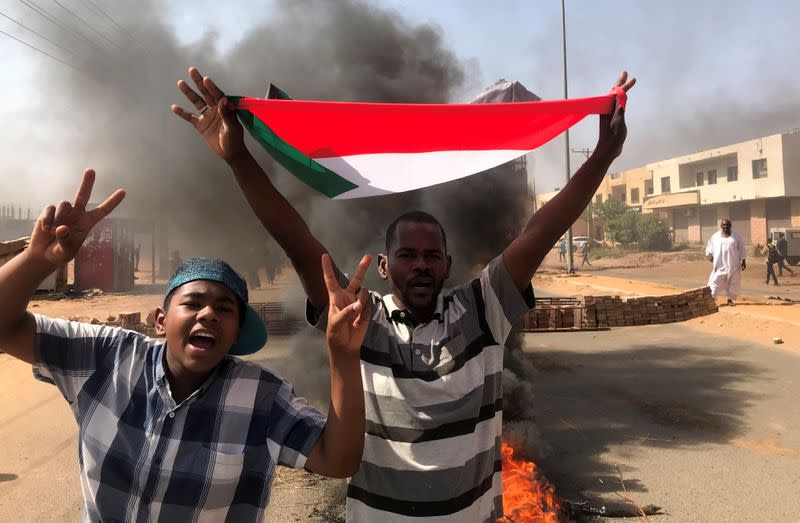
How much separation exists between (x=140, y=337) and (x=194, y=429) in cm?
35

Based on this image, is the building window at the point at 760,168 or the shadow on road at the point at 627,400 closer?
the shadow on road at the point at 627,400

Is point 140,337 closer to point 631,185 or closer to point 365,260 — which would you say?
point 365,260

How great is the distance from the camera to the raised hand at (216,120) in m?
1.78

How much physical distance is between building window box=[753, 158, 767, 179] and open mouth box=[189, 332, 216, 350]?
3751 cm

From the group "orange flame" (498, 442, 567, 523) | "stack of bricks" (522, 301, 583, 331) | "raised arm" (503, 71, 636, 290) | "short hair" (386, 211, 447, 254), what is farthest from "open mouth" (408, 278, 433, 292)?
"stack of bricks" (522, 301, 583, 331)

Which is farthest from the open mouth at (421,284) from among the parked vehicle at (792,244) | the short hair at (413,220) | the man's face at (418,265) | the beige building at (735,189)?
the beige building at (735,189)

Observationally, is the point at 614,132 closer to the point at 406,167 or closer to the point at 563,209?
the point at 563,209

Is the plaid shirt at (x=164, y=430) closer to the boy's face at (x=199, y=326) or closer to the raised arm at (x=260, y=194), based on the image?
the boy's face at (x=199, y=326)

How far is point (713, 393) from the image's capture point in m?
6.02

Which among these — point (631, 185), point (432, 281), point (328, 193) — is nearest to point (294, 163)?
point (328, 193)

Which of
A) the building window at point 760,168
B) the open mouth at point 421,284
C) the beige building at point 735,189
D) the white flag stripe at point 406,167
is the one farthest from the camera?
the building window at point 760,168

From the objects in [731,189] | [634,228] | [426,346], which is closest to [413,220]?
[426,346]

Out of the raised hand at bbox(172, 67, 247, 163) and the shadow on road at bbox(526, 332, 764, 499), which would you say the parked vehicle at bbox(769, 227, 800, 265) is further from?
the raised hand at bbox(172, 67, 247, 163)

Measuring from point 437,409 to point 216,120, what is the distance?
3.93ft
